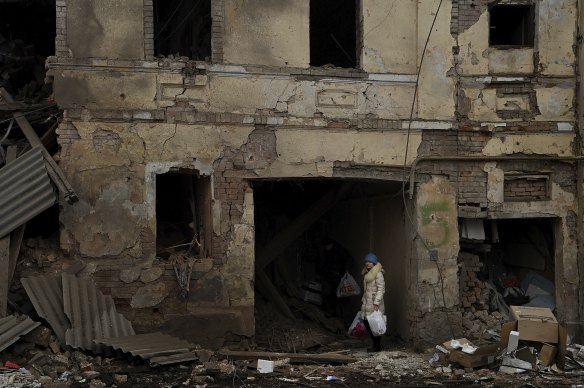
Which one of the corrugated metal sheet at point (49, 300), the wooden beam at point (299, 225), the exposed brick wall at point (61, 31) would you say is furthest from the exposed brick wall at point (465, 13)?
the corrugated metal sheet at point (49, 300)

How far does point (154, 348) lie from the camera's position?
8031 mm

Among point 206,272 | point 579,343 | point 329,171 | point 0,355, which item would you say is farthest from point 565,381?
point 0,355

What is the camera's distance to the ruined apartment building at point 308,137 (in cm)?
A: 898

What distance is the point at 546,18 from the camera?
34.0 ft

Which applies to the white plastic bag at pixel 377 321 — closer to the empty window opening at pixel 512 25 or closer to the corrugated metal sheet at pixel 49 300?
the corrugated metal sheet at pixel 49 300

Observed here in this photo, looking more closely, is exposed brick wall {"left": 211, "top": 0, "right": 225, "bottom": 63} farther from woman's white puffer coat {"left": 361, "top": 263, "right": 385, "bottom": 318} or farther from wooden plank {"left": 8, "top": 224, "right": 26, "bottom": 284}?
woman's white puffer coat {"left": 361, "top": 263, "right": 385, "bottom": 318}

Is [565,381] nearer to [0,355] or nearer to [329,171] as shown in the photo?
[329,171]

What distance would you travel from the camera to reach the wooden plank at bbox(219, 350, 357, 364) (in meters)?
8.80

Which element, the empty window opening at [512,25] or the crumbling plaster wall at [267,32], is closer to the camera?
the crumbling plaster wall at [267,32]

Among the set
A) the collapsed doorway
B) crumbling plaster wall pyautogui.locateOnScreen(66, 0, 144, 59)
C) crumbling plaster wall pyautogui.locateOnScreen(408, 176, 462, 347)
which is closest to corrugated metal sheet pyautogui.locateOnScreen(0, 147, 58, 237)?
crumbling plaster wall pyautogui.locateOnScreen(66, 0, 144, 59)

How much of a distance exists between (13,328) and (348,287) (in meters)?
5.65

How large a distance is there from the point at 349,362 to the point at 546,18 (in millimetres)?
5909

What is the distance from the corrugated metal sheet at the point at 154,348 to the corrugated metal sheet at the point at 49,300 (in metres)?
0.56

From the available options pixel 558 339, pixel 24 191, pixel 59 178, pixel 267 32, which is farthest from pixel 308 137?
pixel 558 339
